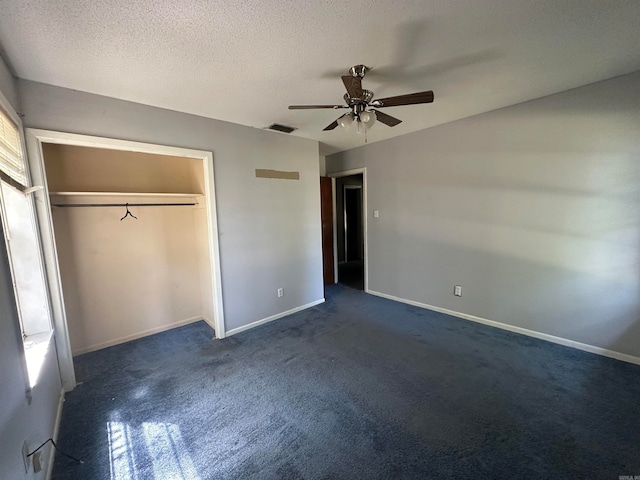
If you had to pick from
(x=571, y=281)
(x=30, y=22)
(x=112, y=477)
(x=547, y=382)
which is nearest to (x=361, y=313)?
Answer: (x=547, y=382)

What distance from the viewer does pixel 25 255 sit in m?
1.95

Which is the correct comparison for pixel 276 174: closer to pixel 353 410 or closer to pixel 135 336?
pixel 135 336

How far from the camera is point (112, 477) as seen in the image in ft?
4.86

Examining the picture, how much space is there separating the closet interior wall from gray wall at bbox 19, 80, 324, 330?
1.23ft

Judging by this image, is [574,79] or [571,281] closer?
[574,79]

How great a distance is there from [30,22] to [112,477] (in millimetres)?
2539

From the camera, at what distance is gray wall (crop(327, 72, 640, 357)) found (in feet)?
7.75

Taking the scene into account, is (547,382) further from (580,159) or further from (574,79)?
(574,79)

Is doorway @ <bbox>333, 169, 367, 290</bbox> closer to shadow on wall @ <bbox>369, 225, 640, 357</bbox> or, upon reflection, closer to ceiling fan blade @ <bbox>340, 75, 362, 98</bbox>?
shadow on wall @ <bbox>369, 225, 640, 357</bbox>

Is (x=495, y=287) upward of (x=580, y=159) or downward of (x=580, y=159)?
downward

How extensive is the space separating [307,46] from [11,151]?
2.03 metres

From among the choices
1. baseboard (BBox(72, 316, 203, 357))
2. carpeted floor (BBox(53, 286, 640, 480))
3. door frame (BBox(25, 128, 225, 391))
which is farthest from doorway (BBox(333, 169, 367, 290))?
door frame (BBox(25, 128, 225, 391))

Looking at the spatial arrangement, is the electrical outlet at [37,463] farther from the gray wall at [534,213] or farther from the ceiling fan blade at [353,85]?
the gray wall at [534,213]

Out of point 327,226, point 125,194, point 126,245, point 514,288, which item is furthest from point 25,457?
point 327,226
